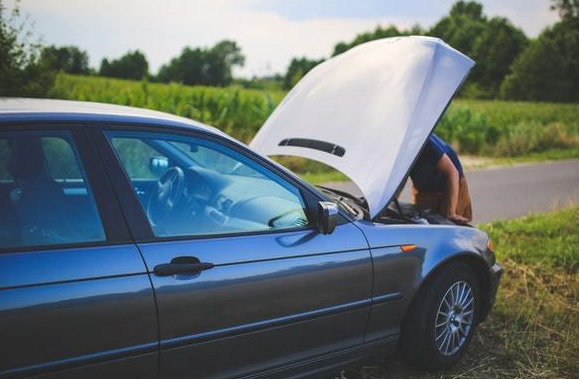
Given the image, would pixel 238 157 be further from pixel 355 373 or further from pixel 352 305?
pixel 355 373

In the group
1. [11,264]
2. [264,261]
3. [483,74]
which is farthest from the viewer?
[483,74]

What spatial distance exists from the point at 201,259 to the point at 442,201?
2.96 meters

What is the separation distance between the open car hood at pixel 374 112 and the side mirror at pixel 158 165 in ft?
3.92

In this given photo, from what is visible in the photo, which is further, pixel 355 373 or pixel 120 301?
pixel 355 373

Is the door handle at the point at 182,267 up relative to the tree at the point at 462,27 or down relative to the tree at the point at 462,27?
down

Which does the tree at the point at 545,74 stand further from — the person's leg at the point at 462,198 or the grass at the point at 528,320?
the person's leg at the point at 462,198

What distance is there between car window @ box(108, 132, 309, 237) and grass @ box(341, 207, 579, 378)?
48.3 inches

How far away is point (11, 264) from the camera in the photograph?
2.05 m

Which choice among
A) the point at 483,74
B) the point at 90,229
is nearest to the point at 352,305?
the point at 90,229

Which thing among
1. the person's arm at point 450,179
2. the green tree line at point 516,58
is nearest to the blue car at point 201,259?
the person's arm at point 450,179

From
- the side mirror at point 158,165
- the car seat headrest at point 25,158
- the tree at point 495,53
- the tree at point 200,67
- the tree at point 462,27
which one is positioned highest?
the tree at point 462,27

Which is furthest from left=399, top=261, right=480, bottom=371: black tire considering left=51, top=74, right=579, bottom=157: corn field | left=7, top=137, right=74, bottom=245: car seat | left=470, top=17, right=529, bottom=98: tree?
left=470, top=17, right=529, bottom=98: tree

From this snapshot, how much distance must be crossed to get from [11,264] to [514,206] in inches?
337

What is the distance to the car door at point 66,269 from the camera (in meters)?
2.05
